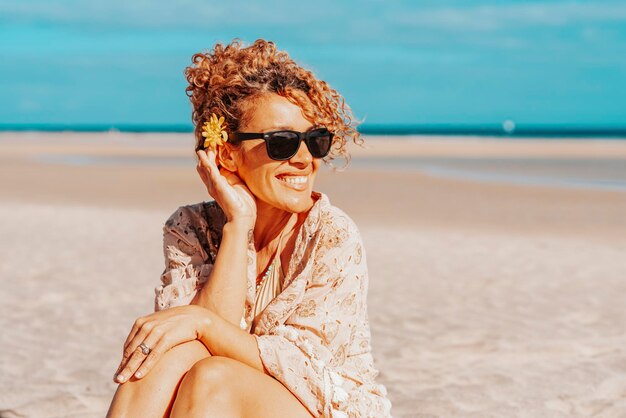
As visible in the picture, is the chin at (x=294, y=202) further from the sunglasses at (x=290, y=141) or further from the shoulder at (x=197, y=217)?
the shoulder at (x=197, y=217)

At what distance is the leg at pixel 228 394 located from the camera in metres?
2.71

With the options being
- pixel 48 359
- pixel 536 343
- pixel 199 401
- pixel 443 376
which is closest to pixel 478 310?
pixel 536 343

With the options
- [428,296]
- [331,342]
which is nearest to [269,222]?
[331,342]

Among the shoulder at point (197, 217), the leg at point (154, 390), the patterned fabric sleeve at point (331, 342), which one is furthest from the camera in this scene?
the shoulder at point (197, 217)

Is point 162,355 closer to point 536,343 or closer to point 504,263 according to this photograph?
point 536,343

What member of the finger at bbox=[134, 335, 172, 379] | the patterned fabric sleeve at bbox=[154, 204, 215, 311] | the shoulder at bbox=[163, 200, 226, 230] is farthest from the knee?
the shoulder at bbox=[163, 200, 226, 230]

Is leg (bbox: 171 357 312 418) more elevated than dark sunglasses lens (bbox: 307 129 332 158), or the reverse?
dark sunglasses lens (bbox: 307 129 332 158)

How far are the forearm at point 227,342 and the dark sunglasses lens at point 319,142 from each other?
2.18 ft

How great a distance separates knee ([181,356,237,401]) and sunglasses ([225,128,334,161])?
0.75 meters

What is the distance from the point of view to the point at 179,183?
22.1 meters

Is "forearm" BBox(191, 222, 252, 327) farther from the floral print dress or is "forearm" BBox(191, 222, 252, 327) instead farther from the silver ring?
the silver ring

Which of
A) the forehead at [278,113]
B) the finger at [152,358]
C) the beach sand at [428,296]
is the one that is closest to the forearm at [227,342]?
the finger at [152,358]

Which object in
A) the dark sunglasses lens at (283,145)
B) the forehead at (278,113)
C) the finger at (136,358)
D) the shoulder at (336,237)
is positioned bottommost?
the finger at (136,358)

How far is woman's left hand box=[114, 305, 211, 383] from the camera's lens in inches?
112
